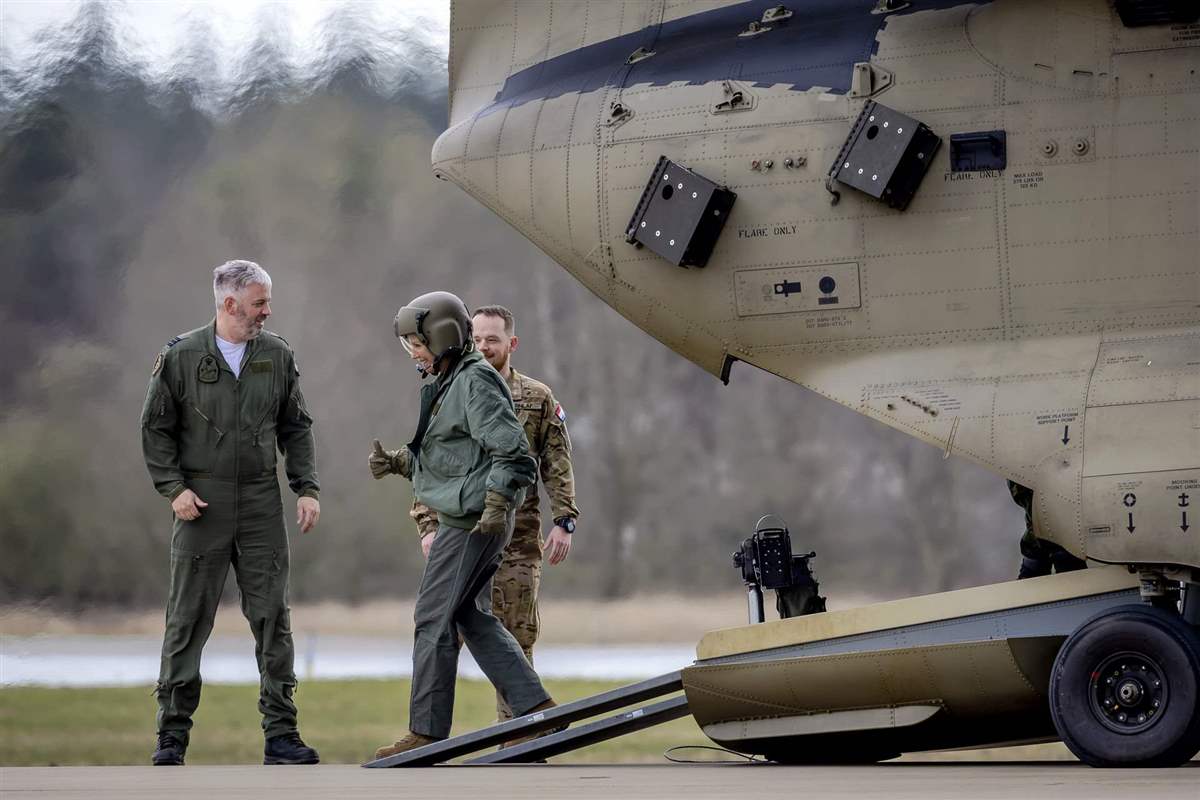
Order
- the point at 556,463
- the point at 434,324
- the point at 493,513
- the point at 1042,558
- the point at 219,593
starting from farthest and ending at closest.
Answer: the point at 556,463
the point at 219,593
the point at 1042,558
the point at 434,324
the point at 493,513

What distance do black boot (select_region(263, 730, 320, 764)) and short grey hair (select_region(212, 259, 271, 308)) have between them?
5.25 ft

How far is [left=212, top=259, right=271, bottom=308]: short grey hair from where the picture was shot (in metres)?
5.75

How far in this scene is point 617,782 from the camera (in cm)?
429

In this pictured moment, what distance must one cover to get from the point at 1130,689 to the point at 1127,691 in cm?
1

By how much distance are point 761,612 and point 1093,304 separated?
1.55 meters

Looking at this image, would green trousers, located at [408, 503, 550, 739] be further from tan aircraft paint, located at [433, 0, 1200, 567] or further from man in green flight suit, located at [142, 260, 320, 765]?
tan aircraft paint, located at [433, 0, 1200, 567]

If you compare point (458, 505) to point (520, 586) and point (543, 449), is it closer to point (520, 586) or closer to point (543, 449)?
point (520, 586)

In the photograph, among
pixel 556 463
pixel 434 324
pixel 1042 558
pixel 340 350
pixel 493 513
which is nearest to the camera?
pixel 493 513

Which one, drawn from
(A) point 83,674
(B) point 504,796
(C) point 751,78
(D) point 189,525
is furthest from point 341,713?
(B) point 504,796

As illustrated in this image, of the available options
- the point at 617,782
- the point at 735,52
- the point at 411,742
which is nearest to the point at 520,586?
the point at 411,742

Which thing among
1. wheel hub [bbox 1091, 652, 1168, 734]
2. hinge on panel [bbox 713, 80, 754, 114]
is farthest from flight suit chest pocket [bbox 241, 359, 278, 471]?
wheel hub [bbox 1091, 652, 1168, 734]

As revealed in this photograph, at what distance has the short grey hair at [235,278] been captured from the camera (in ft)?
18.9

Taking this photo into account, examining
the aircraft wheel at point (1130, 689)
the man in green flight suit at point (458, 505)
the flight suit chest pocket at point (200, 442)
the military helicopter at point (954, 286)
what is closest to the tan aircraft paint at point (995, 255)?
the military helicopter at point (954, 286)

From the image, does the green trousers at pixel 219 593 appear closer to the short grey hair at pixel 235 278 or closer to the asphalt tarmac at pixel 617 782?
the asphalt tarmac at pixel 617 782
